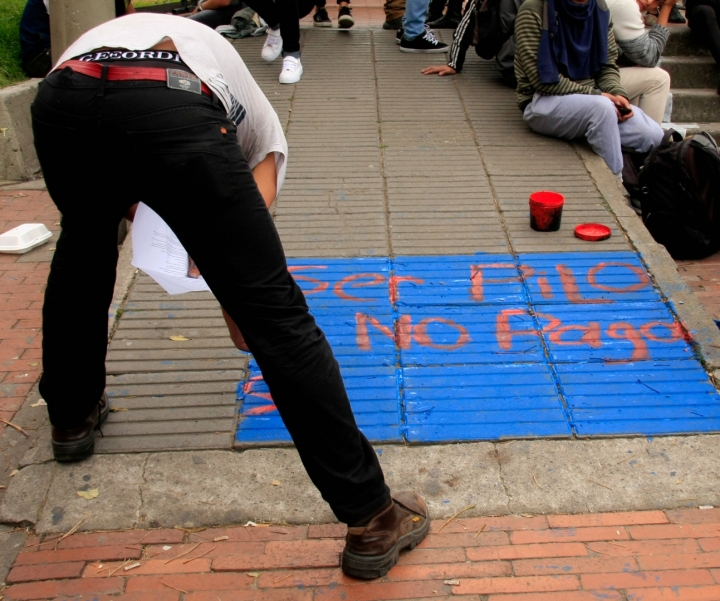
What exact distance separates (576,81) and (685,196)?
3.85ft

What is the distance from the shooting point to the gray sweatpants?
5305mm

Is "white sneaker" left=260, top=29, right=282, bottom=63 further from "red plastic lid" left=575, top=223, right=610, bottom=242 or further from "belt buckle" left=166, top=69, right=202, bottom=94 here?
"belt buckle" left=166, top=69, right=202, bottom=94

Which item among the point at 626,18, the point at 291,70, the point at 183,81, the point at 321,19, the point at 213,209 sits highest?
the point at 183,81

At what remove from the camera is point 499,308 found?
3.71 m

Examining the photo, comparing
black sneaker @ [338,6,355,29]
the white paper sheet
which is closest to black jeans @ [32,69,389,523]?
the white paper sheet

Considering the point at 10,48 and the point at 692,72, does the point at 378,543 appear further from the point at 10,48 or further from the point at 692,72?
the point at 692,72

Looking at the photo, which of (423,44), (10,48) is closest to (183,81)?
(10,48)

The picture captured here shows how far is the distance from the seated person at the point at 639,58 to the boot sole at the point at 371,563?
4897 millimetres

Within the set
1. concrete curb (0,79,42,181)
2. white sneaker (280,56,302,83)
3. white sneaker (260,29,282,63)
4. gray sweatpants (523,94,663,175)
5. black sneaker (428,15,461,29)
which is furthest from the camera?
black sneaker (428,15,461,29)

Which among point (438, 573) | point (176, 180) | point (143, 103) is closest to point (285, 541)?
point (438, 573)

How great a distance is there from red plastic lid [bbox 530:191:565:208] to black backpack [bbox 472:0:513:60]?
2.69 metres

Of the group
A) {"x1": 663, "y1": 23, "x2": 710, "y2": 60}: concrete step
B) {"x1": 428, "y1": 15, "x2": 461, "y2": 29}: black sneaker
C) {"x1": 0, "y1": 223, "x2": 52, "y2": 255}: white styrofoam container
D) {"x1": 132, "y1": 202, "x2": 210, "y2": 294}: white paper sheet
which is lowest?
{"x1": 0, "y1": 223, "x2": 52, "y2": 255}: white styrofoam container

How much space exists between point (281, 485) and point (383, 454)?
1.26 feet

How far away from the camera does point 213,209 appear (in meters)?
1.97
